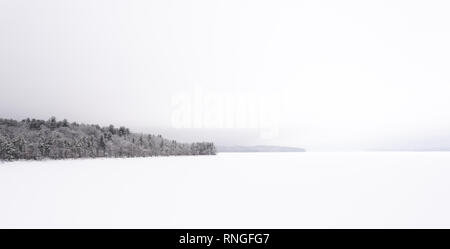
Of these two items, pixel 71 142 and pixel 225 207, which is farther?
pixel 71 142

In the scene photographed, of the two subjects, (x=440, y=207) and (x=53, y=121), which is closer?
(x=440, y=207)

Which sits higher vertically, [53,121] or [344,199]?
[53,121]

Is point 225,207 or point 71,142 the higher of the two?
point 71,142

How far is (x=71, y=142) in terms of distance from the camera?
3455 inches

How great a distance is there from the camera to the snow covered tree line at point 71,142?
77188mm

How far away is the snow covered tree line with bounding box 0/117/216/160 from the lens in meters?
77.2

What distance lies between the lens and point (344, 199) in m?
19.4

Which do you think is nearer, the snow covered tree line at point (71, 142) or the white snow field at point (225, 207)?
the white snow field at point (225, 207)

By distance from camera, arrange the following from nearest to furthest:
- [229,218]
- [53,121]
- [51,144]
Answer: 1. [229,218]
2. [51,144]
3. [53,121]

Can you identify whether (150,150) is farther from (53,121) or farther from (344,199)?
(344,199)

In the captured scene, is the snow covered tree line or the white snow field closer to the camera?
the white snow field
